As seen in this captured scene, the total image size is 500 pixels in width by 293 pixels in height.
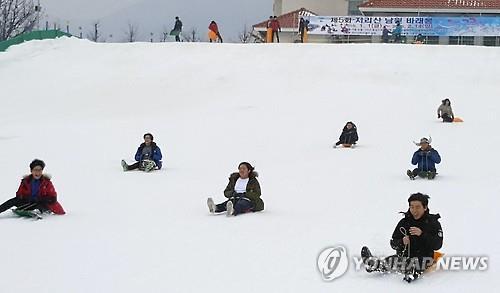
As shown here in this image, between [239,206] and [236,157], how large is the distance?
707cm

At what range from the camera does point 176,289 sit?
5.97 meters

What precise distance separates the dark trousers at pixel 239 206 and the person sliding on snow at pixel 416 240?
3.70m

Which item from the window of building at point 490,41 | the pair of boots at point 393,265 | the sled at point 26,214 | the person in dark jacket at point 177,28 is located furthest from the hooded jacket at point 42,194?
the window of building at point 490,41

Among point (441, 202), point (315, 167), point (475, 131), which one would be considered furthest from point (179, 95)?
point (441, 202)

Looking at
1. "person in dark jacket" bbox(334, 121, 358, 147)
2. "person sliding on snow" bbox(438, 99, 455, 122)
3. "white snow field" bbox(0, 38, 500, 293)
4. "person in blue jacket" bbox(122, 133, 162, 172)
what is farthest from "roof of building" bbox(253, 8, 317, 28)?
"person in blue jacket" bbox(122, 133, 162, 172)

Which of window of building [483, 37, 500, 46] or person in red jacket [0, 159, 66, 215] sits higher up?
window of building [483, 37, 500, 46]

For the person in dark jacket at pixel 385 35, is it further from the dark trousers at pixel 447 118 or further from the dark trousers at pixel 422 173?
the dark trousers at pixel 422 173

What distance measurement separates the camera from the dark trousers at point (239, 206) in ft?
31.6

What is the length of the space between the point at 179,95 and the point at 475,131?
11661mm

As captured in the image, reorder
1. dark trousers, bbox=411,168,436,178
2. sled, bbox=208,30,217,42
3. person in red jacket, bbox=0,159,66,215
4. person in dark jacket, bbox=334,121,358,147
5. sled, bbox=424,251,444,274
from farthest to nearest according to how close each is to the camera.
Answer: sled, bbox=208,30,217,42 → person in dark jacket, bbox=334,121,358,147 → dark trousers, bbox=411,168,436,178 → person in red jacket, bbox=0,159,66,215 → sled, bbox=424,251,444,274

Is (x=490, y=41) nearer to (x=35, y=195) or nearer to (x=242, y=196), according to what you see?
(x=242, y=196)

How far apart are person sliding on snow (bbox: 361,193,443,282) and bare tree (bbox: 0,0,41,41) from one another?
5719 cm

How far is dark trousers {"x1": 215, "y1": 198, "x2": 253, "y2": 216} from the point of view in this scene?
9.64m

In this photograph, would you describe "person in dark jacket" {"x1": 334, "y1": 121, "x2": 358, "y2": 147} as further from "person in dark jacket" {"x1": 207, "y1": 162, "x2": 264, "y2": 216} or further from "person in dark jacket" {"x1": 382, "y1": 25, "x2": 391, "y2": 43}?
"person in dark jacket" {"x1": 382, "y1": 25, "x2": 391, "y2": 43}
